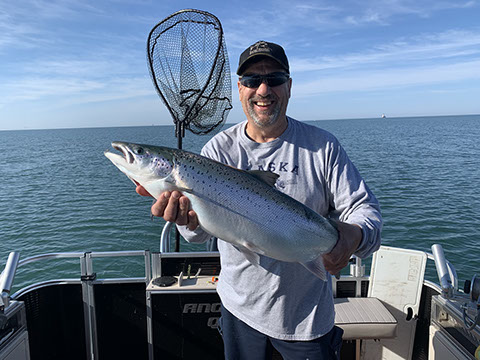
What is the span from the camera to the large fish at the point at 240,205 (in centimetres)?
275

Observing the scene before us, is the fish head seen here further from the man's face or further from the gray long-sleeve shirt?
the man's face

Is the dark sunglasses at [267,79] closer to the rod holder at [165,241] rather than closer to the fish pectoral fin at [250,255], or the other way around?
the fish pectoral fin at [250,255]

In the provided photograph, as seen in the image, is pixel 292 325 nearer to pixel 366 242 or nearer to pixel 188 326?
pixel 366 242

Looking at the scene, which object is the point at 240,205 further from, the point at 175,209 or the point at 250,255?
the point at 175,209

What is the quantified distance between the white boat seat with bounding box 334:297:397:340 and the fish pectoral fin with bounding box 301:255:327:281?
222 cm

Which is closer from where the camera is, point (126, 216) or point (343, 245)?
point (343, 245)

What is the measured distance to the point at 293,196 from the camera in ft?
9.86

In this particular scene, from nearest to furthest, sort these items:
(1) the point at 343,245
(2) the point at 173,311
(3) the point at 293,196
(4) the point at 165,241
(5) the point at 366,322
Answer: (1) the point at 343,245, (3) the point at 293,196, (5) the point at 366,322, (2) the point at 173,311, (4) the point at 165,241

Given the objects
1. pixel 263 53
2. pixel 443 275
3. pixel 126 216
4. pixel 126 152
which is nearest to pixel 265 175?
pixel 263 53

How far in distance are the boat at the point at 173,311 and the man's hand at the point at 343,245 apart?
2296 millimetres

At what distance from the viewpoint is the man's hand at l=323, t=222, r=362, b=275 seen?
2.65m

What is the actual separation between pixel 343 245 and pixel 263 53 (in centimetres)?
171

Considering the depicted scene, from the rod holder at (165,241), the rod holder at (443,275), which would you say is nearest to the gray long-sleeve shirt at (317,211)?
the rod holder at (443,275)

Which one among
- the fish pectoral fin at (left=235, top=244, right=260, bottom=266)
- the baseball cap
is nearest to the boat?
the fish pectoral fin at (left=235, top=244, right=260, bottom=266)
